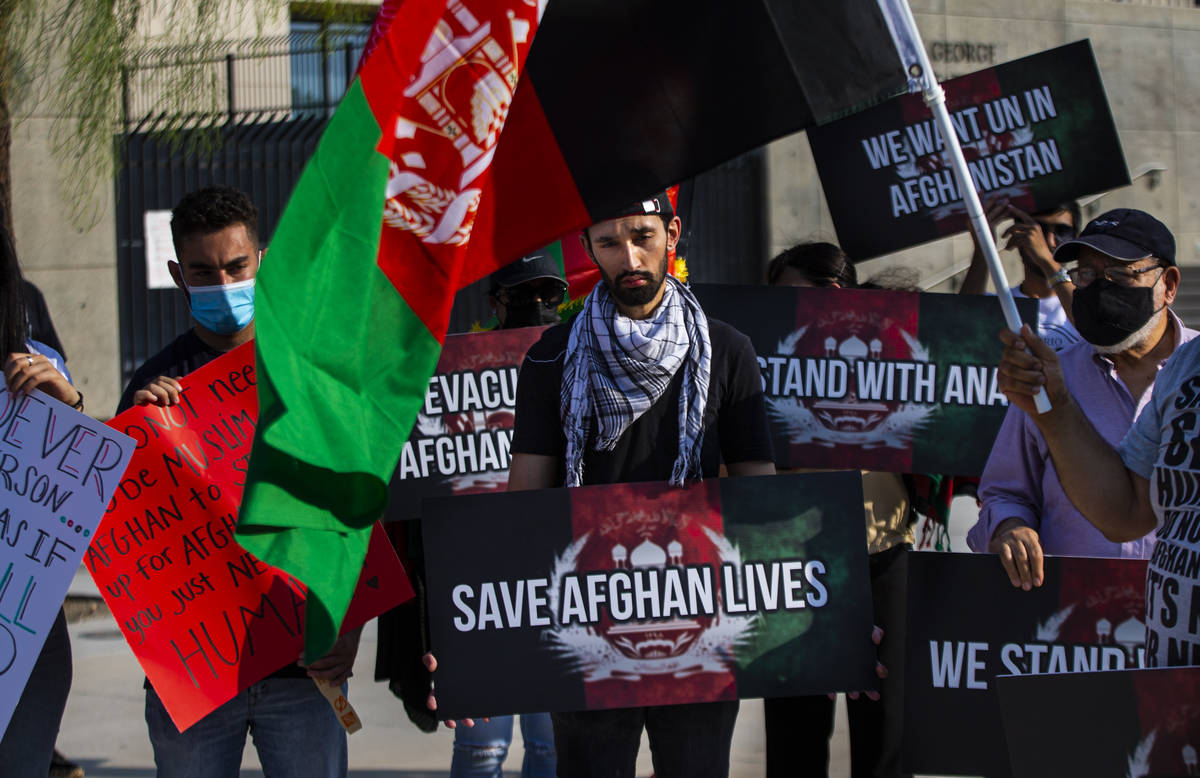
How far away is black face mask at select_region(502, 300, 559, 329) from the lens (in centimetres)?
472

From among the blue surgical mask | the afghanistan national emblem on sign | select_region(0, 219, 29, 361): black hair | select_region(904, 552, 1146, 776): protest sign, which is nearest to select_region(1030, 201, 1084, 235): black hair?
select_region(904, 552, 1146, 776): protest sign

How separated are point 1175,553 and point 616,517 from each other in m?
1.25

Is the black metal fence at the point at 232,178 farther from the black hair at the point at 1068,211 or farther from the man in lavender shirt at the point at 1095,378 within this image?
the man in lavender shirt at the point at 1095,378

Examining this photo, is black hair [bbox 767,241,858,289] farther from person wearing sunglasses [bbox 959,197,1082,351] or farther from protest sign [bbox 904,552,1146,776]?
protest sign [bbox 904,552,1146,776]

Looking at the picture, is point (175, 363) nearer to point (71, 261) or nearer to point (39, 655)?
point (39, 655)

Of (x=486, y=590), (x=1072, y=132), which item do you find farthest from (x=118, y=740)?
(x=1072, y=132)

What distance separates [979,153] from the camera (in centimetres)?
449

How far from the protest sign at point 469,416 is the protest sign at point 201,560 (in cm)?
111

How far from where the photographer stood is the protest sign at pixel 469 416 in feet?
14.4

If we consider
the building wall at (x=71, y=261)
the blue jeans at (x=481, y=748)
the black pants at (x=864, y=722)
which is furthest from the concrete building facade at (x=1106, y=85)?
the blue jeans at (x=481, y=748)

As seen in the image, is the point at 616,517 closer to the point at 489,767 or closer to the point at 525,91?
the point at 525,91

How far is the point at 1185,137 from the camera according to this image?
54.4ft

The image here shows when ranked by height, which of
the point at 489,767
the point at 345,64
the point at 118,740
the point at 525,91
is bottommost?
the point at 118,740

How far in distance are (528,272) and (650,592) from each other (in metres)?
1.83
